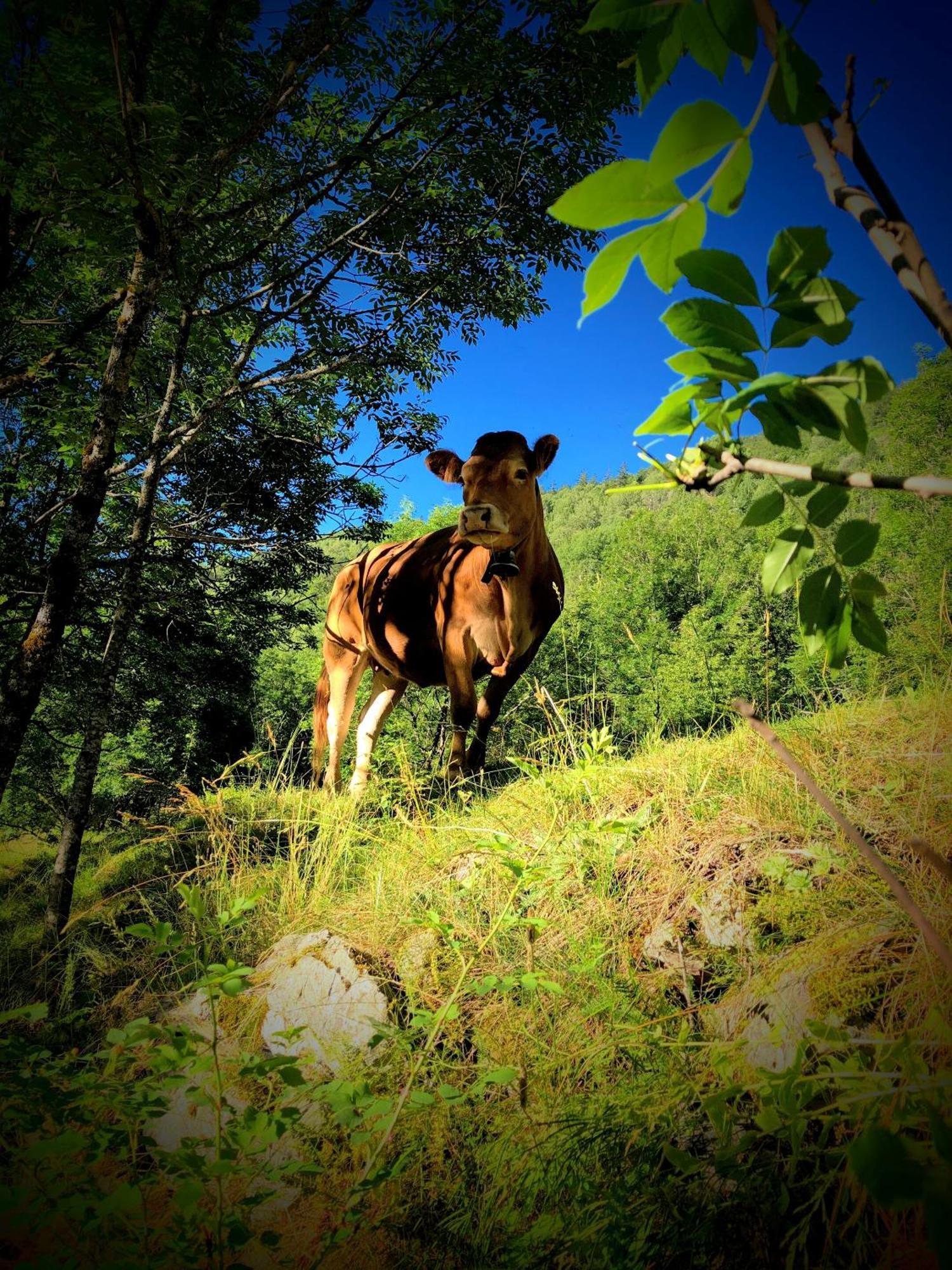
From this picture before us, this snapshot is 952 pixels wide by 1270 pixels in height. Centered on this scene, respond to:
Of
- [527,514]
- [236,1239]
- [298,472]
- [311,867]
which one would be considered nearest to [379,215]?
[527,514]

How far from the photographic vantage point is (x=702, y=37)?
1.29ft

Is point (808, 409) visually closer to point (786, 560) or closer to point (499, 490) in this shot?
point (786, 560)

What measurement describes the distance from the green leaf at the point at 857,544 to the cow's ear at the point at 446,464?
3.46 metres

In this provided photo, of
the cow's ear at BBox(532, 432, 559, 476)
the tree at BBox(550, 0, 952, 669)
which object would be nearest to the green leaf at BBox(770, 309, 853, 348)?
the tree at BBox(550, 0, 952, 669)

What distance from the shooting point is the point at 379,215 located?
4121 mm

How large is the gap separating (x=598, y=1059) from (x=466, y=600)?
2.90 meters

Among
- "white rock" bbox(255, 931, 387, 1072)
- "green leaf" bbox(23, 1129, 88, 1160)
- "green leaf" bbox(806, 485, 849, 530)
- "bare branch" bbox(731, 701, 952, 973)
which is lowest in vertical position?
"white rock" bbox(255, 931, 387, 1072)

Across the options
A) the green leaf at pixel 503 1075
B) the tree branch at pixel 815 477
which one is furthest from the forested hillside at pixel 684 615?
the tree branch at pixel 815 477

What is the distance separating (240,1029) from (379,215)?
492 cm

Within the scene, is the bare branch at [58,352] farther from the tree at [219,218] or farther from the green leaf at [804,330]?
the green leaf at [804,330]

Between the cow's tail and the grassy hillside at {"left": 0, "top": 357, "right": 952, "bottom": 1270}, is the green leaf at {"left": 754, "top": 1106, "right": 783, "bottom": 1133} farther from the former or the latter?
the cow's tail

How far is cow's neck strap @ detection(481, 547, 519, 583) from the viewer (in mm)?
3400

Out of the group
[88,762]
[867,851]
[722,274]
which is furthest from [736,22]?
[88,762]

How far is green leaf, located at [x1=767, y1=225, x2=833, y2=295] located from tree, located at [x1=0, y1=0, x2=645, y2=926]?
116 inches
